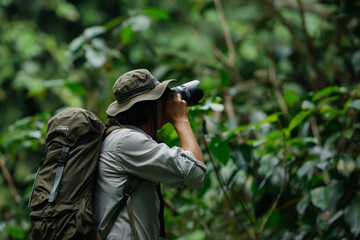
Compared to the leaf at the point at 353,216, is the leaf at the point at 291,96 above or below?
above

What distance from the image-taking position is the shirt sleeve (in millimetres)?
1547

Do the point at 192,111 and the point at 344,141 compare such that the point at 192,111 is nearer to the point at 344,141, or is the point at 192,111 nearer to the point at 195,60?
the point at 344,141

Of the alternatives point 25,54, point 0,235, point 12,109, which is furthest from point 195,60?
point 12,109

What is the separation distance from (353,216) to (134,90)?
135 cm

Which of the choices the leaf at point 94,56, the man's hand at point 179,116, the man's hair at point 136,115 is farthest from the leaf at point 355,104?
the leaf at point 94,56

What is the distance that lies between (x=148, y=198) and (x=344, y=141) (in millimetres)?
1481

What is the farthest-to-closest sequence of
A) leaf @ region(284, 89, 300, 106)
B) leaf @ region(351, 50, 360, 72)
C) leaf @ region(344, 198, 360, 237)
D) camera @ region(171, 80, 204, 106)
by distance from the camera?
leaf @ region(351, 50, 360, 72), leaf @ region(284, 89, 300, 106), leaf @ region(344, 198, 360, 237), camera @ region(171, 80, 204, 106)

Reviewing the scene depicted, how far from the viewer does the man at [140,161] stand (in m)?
1.56

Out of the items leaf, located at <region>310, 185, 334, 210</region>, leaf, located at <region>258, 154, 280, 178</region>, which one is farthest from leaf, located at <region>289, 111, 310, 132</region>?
leaf, located at <region>310, 185, 334, 210</region>

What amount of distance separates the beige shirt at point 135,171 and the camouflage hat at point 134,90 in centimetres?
12

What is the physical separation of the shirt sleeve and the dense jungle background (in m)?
0.63

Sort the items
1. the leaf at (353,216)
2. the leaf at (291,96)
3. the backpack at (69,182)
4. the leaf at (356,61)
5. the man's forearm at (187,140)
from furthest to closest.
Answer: the leaf at (356,61) → the leaf at (291,96) → the leaf at (353,216) → the man's forearm at (187,140) → the backpack at (69,182)

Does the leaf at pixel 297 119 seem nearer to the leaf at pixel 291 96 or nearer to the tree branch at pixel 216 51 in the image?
the leaf at pixel 291 96

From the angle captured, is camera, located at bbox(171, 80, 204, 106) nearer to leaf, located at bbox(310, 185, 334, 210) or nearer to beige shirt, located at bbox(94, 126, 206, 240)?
beige shirt, located at bbox(94, 126, 206, 240)
